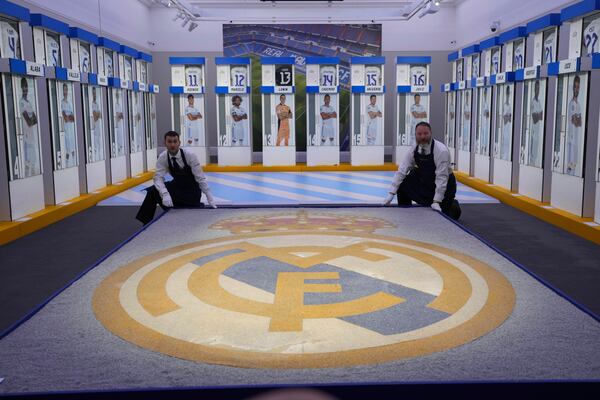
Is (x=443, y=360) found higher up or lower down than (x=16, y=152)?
lower down

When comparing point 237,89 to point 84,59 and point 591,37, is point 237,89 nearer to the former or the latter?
point 84,59

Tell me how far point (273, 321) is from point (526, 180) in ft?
22.3

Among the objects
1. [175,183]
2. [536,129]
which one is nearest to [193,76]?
[175,183]

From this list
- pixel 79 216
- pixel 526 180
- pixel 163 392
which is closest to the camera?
pixel 163 392

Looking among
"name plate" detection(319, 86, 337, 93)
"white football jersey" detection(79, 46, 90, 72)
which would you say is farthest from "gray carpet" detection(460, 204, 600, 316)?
"white football jersey" detection(79, 46, 90, 72)

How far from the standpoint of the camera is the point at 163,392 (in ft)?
7.70

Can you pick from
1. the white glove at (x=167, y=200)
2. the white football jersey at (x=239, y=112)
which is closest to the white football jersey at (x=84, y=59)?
the white glove at (x=167, y=200)

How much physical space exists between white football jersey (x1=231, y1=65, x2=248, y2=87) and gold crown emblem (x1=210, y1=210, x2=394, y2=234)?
27.3 ft

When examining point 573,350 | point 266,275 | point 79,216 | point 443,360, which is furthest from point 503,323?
point 79,216

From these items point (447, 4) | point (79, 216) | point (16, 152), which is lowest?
point (79, 216)

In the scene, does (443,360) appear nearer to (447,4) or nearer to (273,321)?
(273,321)

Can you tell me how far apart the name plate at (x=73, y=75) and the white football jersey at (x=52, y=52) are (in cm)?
20

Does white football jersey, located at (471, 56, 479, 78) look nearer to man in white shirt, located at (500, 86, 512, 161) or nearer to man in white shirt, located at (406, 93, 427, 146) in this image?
man in white shirt, located at (500, 86, 512, 161)

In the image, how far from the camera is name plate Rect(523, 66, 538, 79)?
8.29 m
